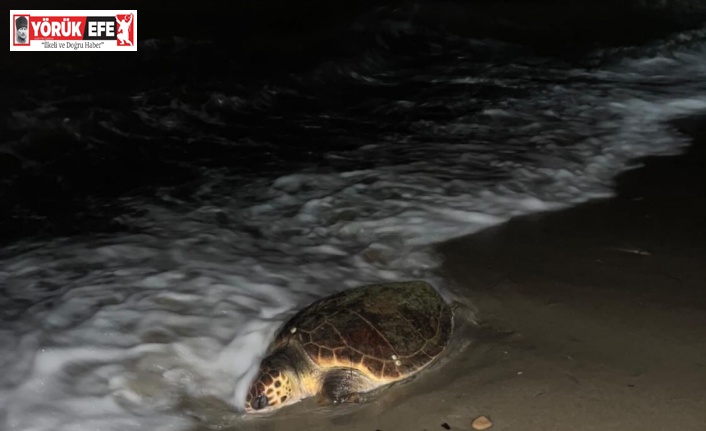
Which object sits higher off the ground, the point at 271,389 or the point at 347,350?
the point at 347,350

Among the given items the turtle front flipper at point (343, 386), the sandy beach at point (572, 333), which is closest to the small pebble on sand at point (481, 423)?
the sandy beach at point (572, 333)

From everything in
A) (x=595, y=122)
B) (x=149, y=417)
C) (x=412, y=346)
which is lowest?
(x=149, y=417)

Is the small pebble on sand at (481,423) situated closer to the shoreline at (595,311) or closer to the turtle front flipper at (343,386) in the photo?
the shoreline at (595,311)

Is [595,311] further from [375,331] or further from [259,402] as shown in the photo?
[259,402]

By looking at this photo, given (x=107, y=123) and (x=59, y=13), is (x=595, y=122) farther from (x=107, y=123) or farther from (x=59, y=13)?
(x=59, y=13)

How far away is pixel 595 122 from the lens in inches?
261

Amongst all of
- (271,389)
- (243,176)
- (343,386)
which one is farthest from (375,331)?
(243,176)

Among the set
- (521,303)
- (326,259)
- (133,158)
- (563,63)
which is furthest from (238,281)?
(563,63)

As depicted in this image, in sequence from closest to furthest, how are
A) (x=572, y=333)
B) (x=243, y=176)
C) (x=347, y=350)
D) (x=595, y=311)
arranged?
(x=347, y=350) < (x=572, y=333) < (x=595, y=311) < (x=243, y=176)

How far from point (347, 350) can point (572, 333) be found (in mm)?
1109

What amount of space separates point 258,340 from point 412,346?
86 cm

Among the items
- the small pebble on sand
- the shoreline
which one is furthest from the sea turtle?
the small pebble on sand

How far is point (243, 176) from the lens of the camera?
19.1ft

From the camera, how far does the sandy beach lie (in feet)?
8.52
